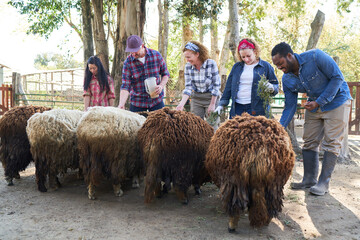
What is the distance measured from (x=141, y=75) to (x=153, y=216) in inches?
98.8

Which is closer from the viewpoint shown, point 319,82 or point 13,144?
point 319,82

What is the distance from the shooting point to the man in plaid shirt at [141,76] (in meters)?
4.96

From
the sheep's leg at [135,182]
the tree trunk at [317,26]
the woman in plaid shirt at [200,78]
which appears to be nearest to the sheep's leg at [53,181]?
the sheep's leg at [135,182]

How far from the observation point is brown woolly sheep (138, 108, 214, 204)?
3477mm

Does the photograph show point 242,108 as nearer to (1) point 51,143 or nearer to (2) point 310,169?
(2) point 310,169

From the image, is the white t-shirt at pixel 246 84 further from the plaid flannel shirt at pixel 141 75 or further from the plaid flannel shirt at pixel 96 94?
the plaid flannel shirt at pixel 96 94

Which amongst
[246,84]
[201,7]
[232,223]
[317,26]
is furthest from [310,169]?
[201,7]

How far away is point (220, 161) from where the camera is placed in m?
3.04

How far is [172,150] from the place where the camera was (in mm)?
3492

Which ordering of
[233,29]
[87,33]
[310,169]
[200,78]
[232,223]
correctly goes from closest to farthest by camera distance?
1. [232,223]
2. [310,169]
3. [200,78]
4. [233,29]
5. [87,33]

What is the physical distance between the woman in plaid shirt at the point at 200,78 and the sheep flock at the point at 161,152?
0.91 m

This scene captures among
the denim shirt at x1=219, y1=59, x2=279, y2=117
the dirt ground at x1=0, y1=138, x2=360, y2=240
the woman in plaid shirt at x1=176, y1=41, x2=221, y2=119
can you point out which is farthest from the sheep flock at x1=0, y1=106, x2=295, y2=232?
the woman in plaid shirt at x1=176, y1=41, x2=221, y2=119

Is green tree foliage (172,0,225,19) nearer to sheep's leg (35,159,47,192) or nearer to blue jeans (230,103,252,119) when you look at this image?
blue jeans (230,103,252,119)

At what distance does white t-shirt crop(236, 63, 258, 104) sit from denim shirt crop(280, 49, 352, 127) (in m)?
0.53
